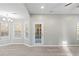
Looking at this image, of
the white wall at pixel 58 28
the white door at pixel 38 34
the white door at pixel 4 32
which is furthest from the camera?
the white door at pixel 38 34

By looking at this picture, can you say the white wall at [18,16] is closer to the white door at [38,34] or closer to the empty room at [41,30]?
the empty room at [41,30]

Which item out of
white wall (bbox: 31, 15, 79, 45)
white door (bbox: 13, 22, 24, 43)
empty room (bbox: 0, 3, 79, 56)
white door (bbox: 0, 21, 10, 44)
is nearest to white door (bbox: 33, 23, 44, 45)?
empty room (bbox: 0, 3, 79, 56)

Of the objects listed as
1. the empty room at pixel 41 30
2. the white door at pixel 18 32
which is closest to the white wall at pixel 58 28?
the empty room at pixel 41 30

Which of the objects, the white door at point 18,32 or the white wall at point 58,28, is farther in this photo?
the white wall at point 58,28

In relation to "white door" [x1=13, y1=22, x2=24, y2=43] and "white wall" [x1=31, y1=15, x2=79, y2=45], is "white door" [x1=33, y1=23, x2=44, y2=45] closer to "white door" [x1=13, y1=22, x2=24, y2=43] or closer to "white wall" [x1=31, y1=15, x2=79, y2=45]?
"white wall" [x1=31, y1=15, x2=79, y2=45]

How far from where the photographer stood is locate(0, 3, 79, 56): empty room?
9.32 ft

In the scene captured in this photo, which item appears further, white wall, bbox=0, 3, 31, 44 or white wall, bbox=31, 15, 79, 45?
white wall, bbox=31, 15, 79, 45

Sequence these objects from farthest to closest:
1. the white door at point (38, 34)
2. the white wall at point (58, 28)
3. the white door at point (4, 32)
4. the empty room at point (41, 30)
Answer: the white door at point (38, 34) → the white wall at point (58, 28) → the empty room at point (41, 30) → the white door at point (4, 32)

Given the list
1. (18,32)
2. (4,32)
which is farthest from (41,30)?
(4,32)

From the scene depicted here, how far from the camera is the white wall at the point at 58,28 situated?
3158 mm

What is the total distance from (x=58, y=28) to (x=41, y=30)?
0.56m

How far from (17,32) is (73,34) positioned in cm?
166

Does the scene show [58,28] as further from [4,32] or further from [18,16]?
[4,32]

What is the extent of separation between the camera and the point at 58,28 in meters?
3.39
